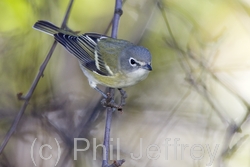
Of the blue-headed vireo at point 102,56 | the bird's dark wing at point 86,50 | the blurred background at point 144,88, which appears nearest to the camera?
the blue-headed vireo at point 102,56

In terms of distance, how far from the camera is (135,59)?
236 cm

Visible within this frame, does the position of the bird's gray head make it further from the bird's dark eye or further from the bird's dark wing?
the bird's dark wing

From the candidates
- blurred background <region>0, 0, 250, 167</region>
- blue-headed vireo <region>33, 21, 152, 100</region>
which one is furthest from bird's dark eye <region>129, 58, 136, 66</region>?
blurred background <region>0, 0, 250, 167</region>

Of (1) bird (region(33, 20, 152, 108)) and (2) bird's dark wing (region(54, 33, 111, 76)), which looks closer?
(1) bird (region(33, 20, 152, 108))

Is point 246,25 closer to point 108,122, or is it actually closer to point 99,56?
point 99,56

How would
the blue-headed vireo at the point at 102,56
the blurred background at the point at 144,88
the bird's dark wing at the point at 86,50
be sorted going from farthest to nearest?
1. the blurred background at the point at 144,88
2. the bird's dark wing at the point at 86,50
3. the blue-headed vireo at the point at 102,56

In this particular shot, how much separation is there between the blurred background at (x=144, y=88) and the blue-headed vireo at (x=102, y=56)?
1.67 feet

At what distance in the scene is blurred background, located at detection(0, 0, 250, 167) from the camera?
10.2ft

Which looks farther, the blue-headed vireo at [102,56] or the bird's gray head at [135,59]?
the blue-headed vireo at [102,56]

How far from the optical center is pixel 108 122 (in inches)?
86.6

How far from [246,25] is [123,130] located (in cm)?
137

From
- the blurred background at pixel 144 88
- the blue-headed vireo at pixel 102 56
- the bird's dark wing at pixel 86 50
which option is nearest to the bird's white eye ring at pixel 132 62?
the blue-headed vireo at pixel 102 56

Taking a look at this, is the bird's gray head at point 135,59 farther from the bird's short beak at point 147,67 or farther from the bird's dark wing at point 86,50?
the bird's dark wing at point 86,50

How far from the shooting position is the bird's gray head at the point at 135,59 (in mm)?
2311
